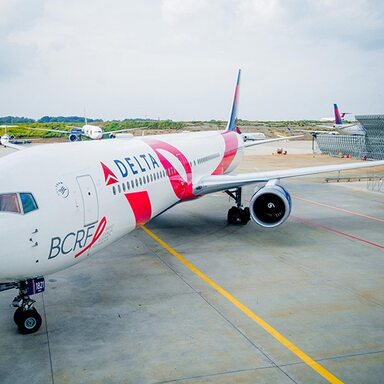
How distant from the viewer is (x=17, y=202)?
8172mm

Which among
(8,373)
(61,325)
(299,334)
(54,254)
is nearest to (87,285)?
(61,325)

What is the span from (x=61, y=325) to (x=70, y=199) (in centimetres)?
269

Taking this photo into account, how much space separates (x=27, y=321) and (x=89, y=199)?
2696mm

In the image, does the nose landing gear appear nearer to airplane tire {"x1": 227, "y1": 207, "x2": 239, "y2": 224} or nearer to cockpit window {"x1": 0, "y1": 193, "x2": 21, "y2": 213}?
cockpit window {"x1": 0, "y1": 193, "x2": 21, "y2": 213}

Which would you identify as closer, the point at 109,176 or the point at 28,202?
the point at 28,202

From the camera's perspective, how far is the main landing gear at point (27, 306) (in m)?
→ 9.01

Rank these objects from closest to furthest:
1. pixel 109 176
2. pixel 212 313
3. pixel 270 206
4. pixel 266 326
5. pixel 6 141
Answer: pixel 266 326 → pixel 212 313 → pixel 109 176 → pixel 270 206 → pixel 6 141

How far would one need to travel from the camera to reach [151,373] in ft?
25.7

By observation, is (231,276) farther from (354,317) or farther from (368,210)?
(368,210)

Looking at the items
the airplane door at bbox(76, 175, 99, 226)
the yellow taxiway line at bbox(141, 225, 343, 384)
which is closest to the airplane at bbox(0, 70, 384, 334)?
the airplane door at bbox(76, 175, 99, 226)

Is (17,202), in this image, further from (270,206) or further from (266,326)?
(270,206)

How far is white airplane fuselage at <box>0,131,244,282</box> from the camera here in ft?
26.7

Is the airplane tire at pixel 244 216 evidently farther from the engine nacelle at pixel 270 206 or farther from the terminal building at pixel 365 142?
the terminal building at pixel 365 142

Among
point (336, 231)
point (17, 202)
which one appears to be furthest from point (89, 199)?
point (336, 231)
